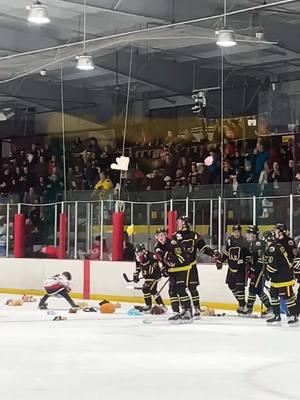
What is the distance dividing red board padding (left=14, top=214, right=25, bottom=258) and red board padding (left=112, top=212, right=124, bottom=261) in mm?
2127

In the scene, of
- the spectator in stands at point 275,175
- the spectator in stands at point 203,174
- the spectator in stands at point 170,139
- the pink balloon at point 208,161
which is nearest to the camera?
the spectator in stands at point 275,175

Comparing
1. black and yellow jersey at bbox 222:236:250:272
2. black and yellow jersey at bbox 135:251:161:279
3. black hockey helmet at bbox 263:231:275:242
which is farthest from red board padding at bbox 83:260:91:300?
black hockey helmet at bbox 263:231:275:242

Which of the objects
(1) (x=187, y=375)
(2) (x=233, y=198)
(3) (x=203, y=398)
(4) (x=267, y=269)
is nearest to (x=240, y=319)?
(4) (x=267, y=269)

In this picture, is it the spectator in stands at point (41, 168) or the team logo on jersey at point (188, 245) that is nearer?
the team logo on jersey at point (188, 245)

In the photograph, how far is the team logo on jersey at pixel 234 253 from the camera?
32.0 feet

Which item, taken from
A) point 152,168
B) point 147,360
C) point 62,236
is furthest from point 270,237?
point 152,168

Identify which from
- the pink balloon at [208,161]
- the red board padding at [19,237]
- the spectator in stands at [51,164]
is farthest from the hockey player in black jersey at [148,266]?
the spectator in stands at [51,164]

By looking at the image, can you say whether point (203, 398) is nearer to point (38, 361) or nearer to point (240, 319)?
point (38, 361)

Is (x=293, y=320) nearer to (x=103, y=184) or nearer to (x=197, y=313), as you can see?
(x=197, y=313)

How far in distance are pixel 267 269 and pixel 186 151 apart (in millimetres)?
6034

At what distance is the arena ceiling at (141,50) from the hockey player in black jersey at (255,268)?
3710 mm

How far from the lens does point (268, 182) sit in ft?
38.1

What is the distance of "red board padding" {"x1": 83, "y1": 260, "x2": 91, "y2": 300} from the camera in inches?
490

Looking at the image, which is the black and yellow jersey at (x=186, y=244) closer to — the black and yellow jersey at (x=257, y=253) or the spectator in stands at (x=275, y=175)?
the black and yellow jersey at (x=257, y=253)
